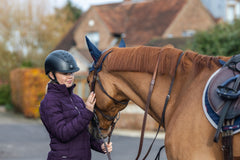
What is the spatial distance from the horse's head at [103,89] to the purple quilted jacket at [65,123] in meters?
0.21

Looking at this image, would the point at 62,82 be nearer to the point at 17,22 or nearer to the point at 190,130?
the point at 190,130

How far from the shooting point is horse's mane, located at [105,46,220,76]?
262cm

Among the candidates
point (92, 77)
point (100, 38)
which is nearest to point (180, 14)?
point (100, 38)

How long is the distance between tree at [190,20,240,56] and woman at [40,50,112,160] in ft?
33.0

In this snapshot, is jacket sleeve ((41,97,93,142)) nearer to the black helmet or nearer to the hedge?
the black helmet

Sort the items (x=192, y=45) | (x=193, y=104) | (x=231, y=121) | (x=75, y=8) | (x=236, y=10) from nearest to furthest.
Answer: (x=231, y=121)
(x=193, y=104)
(x=192, y=45)
(x=236, y=10)
(x=75, y=8)

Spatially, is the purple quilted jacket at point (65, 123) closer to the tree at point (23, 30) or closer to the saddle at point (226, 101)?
the saddle at point (226, 101)

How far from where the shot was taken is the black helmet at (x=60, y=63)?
10.0 feet

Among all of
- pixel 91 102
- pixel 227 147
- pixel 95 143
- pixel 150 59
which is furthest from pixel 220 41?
pixel 227 147

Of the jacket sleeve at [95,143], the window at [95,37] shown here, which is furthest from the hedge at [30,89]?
the jacket sleeve at [95,143]

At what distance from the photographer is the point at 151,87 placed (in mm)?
2781

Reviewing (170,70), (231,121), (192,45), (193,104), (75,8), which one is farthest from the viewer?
(75,8)

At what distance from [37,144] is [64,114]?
24.7 feet

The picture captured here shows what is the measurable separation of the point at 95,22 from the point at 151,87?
25.4 m
